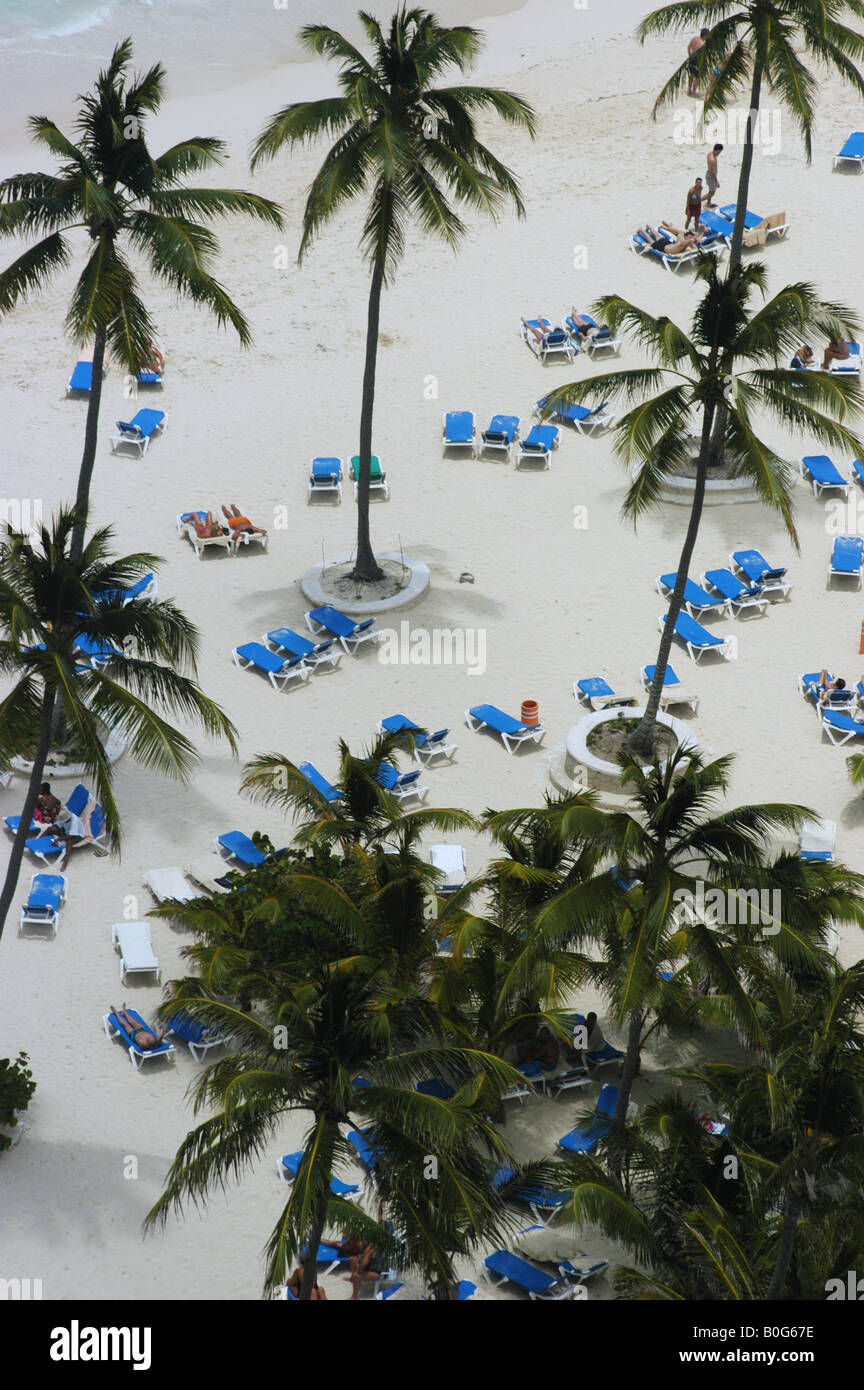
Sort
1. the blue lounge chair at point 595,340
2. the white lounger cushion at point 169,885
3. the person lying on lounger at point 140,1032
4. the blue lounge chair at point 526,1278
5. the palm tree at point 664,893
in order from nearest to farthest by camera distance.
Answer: the palm tree at point 664,893 < the blue lounge chair at point 526,1278 < the person lying on lounger at point 140,1032 < the white lounger cushion at point 169,885 < the blue lounge chair at point 595,340

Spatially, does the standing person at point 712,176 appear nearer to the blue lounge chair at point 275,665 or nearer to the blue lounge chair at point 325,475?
Answer: the blue lounge chair at point 325,475

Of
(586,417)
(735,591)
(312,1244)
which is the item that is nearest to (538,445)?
(586,417)

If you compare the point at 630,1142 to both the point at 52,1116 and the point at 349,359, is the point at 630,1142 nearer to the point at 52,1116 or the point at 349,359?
the point at 52,1116

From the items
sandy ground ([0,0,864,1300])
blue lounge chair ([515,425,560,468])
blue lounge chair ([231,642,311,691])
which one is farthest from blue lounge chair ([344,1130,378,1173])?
blue lounge chair ([515,425,560,468])

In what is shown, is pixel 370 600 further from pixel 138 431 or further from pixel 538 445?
pixel 138 431

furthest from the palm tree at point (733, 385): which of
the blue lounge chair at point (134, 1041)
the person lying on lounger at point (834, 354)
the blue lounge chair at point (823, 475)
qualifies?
the person lying on lounger at point (834, 354)
